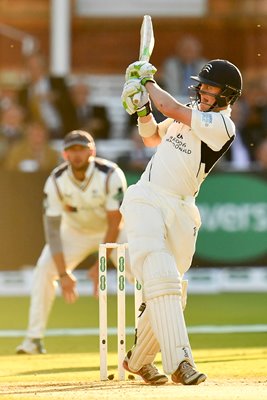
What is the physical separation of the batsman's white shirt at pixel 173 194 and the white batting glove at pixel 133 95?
0.26 metres

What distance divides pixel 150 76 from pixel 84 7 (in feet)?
45.0

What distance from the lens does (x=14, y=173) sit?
53.3ft

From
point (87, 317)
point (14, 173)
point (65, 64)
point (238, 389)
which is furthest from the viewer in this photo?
point (65, 64)

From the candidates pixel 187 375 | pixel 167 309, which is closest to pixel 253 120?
A: pixel 167 309

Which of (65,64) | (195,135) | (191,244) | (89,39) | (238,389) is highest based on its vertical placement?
(89,39)

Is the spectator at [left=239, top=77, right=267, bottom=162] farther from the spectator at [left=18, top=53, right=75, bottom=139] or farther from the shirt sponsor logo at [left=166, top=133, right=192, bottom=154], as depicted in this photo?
the shirt sponsor logo at [left=166, top=133, right=192, bottom=154]

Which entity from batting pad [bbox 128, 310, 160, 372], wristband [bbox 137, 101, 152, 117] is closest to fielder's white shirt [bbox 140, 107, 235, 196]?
wristband [bbox 137, 101, 152, 117]

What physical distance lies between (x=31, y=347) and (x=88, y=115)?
23.5 ft

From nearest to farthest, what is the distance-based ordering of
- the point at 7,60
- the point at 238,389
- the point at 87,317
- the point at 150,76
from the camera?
1. the point at 238,389
2. the point at 150,76
3. the point at 87,317
4. the point at 7,60

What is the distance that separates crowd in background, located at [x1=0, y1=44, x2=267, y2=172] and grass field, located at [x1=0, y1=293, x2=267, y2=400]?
175cm

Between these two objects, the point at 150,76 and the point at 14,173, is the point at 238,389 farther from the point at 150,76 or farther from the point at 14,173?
the point at 14,173

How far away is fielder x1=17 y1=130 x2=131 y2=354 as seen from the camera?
1141 cm

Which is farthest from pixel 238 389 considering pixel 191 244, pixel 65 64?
pixel 65 64

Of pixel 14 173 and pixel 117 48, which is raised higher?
pixel 117 48
